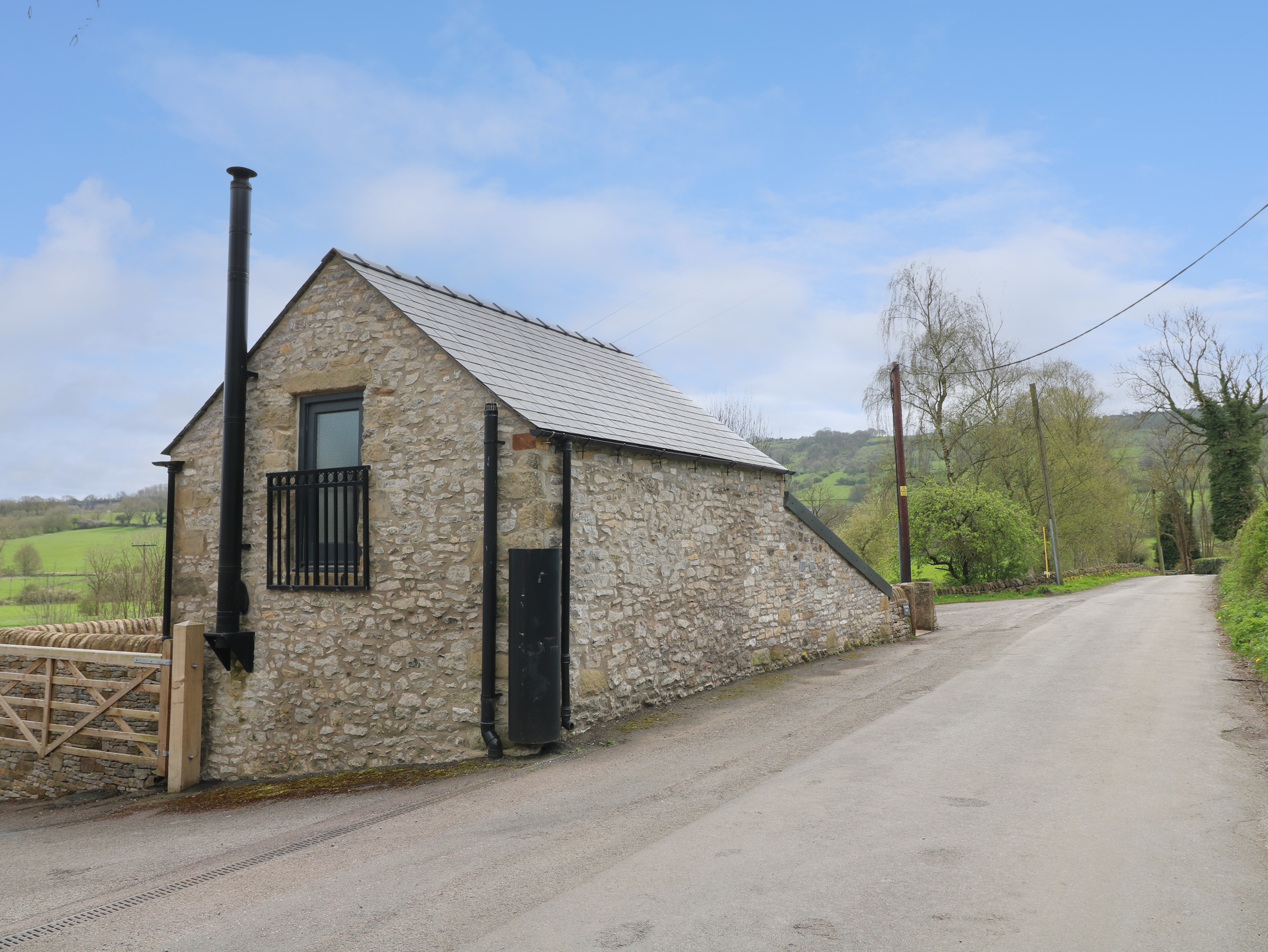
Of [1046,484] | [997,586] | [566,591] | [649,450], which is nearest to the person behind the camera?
[566,591]

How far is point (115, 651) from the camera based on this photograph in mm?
9766

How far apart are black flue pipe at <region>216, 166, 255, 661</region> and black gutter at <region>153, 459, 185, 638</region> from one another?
2.82 ft

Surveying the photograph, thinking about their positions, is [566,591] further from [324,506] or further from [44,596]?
[44,596]

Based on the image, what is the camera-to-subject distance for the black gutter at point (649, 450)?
7.95 metres

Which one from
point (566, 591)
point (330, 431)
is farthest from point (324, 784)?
point (330, 431)

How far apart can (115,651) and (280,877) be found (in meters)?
6.42

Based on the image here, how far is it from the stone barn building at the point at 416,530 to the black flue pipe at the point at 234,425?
0.15m

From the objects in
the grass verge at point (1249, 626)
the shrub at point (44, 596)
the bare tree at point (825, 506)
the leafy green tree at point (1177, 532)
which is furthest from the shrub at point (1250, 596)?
the shrub at point (44, 596)

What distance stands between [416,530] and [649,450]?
288 centimetres

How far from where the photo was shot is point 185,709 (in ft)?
30.5

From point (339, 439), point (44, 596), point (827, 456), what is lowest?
point (44, 596)

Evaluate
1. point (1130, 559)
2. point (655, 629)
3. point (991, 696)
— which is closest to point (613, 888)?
point (655, 629)

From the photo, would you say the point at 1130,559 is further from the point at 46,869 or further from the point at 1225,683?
the point at 46,869

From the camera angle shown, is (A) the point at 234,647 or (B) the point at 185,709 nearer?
(A) the point at 234,647
